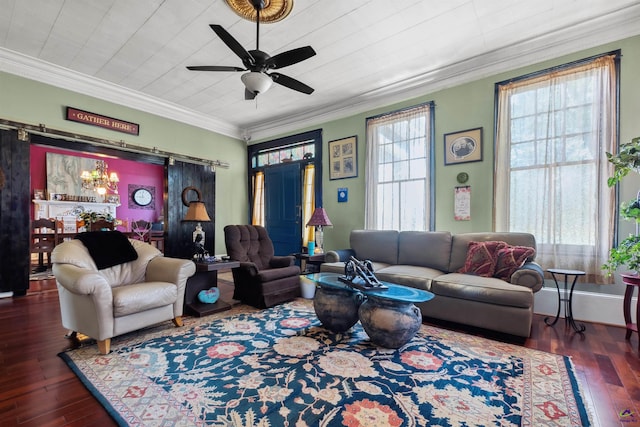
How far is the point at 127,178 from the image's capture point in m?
8.73

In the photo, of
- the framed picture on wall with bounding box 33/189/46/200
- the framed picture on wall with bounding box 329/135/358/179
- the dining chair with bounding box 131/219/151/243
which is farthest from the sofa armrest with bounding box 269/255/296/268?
the framed picture on wall with bounding box 33/189/46/200

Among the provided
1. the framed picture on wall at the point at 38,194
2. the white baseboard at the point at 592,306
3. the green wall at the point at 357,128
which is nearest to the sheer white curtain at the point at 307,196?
the green wall at the point at 357,128

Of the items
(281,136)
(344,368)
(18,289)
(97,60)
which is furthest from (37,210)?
(344,368)

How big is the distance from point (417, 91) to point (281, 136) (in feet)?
9.66

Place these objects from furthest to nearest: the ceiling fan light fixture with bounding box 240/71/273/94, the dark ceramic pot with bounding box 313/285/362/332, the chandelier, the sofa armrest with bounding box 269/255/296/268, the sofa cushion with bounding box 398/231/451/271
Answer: the chandelier
the sofa armrest with bounding box 269/255/296/268
the sofa cushion with bounding box 398/231/451/271
the dark ceramic pot with bounding box 313/285/362/332
the ceiling fan light fixture with bounding box 240/71/273/94

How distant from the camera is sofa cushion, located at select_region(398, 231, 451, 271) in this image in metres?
3.66

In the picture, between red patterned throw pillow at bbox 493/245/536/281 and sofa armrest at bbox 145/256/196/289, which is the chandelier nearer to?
sofa armrest at bbox 145/256/196/289

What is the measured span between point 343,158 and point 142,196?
7256 millimetres

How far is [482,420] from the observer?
1500mm

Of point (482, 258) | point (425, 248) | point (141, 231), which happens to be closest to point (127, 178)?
point (141, 231)

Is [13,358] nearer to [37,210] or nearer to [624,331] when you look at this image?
[624,331]

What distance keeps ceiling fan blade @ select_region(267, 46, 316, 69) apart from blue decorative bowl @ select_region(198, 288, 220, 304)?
255 cm

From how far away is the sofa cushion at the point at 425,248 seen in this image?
366 cm

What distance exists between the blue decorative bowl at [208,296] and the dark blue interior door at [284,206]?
2505 millimetres
